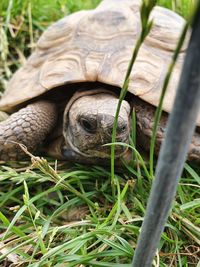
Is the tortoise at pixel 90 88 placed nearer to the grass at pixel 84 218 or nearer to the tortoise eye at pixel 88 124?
the tortoise eye at pixel 88 124

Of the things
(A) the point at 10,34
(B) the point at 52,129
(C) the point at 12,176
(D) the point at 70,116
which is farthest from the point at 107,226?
(A) the point at 10,34

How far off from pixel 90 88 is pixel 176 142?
1.26 meters

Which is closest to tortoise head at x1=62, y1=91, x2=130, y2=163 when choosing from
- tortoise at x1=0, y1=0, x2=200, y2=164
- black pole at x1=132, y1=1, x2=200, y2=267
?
tortoise at x1=0, y1=0, x2=200, y2=164

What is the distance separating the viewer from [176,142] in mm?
695

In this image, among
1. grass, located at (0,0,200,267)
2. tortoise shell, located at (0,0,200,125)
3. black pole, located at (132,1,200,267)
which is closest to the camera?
black pole, located at (132,1,200,267)

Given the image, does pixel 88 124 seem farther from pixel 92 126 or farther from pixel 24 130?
pixel 24 130

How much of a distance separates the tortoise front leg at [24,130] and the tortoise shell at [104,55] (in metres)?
0.10

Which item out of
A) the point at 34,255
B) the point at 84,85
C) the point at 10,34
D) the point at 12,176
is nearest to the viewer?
the point at 34,255

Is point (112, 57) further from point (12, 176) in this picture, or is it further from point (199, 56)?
point (199, 56)

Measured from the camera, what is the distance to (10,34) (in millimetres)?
2734

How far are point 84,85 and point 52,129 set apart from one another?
9.9 inches

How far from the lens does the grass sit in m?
1.22

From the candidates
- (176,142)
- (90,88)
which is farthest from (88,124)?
(176,142)

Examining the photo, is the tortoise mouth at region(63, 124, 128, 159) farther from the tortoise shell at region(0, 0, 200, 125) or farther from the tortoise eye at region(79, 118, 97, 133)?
the tortoise shell at region(0, 0, 200, 125)
